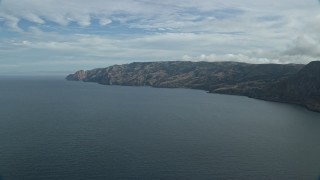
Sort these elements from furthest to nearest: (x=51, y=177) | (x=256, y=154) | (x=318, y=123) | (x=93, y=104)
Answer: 1. (x=93, y=104)
2. (x=318, y=123)
3. (x=256, y=154)
4. (x=51, y=177)

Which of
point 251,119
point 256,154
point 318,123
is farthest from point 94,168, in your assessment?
point 318,123

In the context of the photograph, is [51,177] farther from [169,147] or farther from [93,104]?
[93,104]

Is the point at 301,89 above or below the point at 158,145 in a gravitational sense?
above

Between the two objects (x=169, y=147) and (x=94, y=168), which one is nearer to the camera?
(x=94, y=168)

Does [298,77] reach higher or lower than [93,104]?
higher

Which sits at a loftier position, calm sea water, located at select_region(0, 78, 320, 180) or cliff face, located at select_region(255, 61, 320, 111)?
cliff face, located at select_region(255, 61, 320, 111)

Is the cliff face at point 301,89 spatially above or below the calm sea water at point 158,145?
above

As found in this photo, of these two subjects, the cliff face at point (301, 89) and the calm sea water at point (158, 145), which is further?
the cliff face at point (301, 89)

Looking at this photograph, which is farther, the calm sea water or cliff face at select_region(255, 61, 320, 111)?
cliff face at select_region(255, 61, 320, 111)
